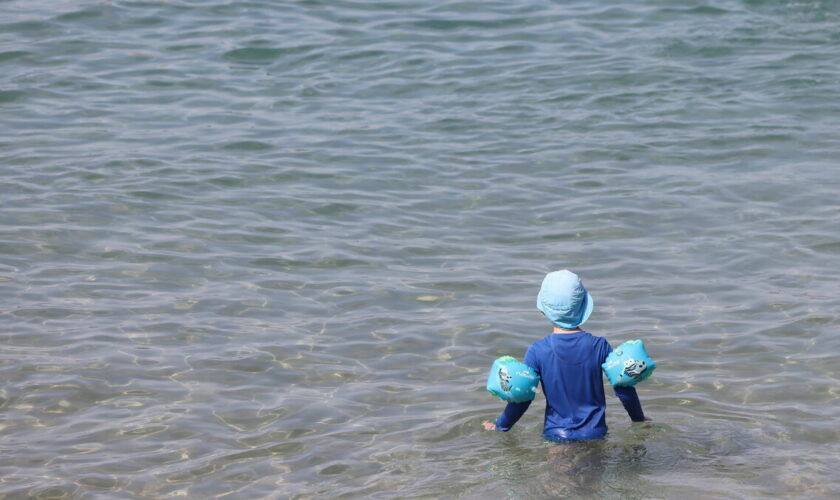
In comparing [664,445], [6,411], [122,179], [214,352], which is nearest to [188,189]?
[122,179]

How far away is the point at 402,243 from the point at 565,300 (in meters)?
4.55

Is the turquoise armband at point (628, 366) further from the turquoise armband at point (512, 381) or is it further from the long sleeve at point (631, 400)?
the turquoise armband at point (512, 381)

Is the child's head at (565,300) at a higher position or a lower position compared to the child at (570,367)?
higher

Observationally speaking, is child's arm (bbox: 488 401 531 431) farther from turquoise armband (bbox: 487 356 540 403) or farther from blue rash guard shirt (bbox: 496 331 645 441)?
turquoise armband (bbox: 487 356 540 403)

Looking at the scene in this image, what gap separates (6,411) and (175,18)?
12054 millimetres

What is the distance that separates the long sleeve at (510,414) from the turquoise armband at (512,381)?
16 cm

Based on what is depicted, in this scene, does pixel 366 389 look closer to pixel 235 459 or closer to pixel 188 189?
pixel 235 459

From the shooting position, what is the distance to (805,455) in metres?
6.82

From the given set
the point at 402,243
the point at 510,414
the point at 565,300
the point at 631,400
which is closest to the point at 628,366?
the point at 631,400

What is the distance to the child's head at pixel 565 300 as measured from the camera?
20.5ft

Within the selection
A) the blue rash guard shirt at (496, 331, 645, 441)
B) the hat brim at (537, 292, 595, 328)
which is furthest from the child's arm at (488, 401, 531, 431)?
the hat brim at (537, 292, 595, 328)

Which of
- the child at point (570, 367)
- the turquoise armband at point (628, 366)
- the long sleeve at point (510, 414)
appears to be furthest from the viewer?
the long sleeve at point (510, 414)

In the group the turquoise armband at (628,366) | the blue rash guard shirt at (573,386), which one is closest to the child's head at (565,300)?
the blue rash guard shirt at (573,386)

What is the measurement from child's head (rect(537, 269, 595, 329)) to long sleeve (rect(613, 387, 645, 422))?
47 cm
